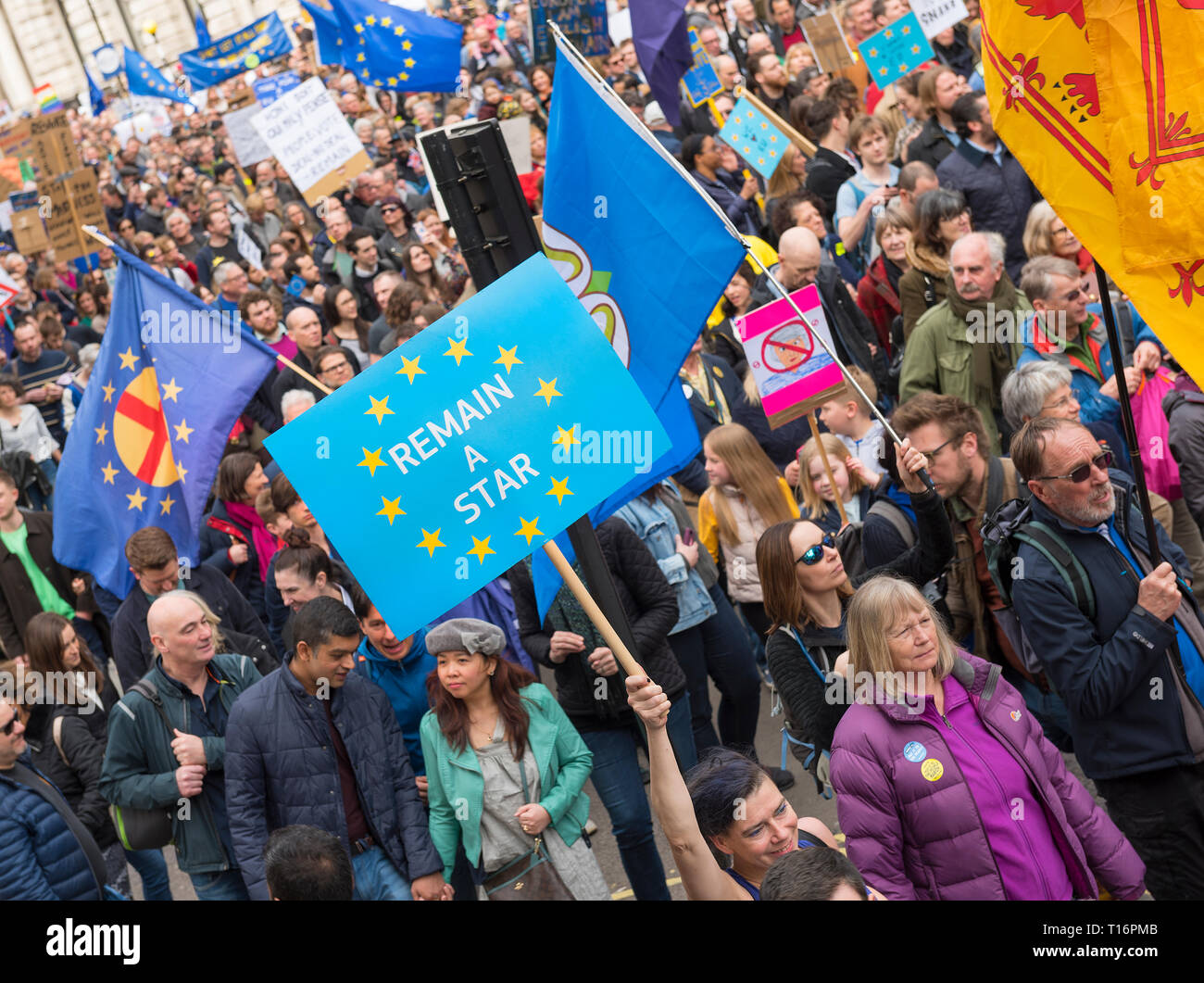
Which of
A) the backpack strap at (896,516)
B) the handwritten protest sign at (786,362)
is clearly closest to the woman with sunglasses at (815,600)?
the backpack strap at (896,516)

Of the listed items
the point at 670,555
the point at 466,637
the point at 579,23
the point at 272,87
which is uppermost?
the point at 466,637

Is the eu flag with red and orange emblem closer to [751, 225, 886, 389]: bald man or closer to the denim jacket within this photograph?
the denim jacket

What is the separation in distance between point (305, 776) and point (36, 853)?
3.61 feet

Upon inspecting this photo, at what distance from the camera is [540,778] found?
5195 mm

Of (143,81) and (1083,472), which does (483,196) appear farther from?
(143,81)

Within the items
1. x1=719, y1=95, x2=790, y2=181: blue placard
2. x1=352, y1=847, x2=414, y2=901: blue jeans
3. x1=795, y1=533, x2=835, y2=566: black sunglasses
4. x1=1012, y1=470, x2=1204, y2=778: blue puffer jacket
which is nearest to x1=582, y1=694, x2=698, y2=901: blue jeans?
x1=352, y1=847, x2=414, y2=901: blue jeans

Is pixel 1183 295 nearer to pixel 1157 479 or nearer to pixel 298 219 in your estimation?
pixel 1157 479

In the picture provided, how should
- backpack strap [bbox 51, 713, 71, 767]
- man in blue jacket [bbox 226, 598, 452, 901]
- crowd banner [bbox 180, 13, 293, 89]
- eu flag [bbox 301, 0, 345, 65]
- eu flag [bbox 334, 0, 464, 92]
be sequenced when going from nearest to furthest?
man in blue jacket [bbox 226, 598, 452, 901]
backpack strap [bbox 51, 713, 71, 767]
eu flag [bbox 334, 0, 464, 92]
eu flag [bbox 301, 0, 345, 65]
crowd banner [bbox 180, 13, 293, 89]

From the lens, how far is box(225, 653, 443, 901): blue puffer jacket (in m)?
5.27

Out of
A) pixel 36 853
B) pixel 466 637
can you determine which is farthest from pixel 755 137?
pixel 36 853

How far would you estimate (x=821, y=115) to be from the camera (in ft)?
36.9

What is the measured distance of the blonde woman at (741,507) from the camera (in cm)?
666

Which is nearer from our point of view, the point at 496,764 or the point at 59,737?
the point at 496,764

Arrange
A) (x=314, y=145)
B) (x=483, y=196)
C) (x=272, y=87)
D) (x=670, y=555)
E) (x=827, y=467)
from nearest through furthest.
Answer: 1. (x=483, y=196)
2. (x=827, y=467)
3. (x=670, y=555)
4. (x=314, y=145)
5. (x=272, y=87)
